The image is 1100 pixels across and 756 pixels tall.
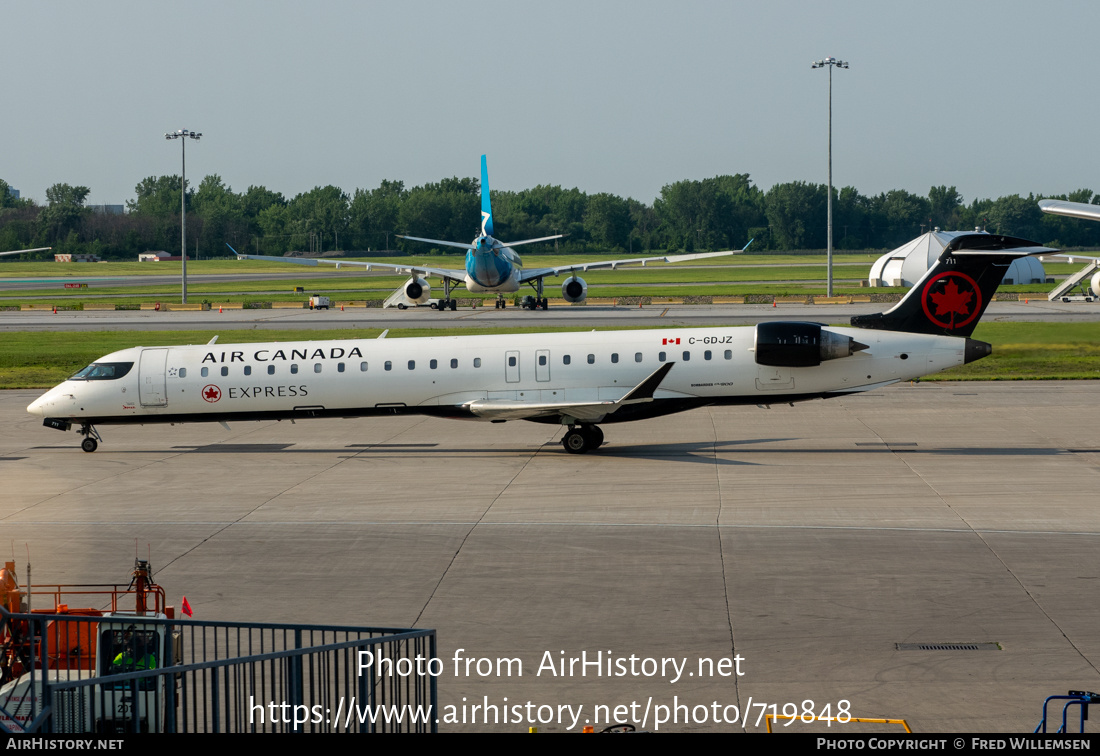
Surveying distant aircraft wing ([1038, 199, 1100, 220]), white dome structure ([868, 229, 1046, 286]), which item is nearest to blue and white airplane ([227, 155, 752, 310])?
white dome structure ([868, 229, 1046, 286])

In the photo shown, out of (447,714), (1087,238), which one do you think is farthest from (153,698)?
(1087,238)

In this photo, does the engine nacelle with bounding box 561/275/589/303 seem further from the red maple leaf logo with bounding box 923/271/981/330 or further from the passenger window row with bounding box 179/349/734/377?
the red maple leaf logo with bounding box 923/271/981/330

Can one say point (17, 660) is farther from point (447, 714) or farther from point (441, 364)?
point (441, 364)

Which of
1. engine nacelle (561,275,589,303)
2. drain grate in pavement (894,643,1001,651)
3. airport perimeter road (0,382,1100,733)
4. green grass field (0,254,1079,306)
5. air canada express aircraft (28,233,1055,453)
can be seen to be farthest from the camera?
green grass field (0,254,1079,306)

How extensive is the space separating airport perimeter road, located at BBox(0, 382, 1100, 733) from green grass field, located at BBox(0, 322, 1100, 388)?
2700 millimetres

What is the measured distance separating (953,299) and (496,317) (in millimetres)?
46526

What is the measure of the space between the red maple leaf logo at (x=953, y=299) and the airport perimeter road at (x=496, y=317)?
3126 cm

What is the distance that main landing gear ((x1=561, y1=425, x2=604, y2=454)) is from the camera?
90.8ft

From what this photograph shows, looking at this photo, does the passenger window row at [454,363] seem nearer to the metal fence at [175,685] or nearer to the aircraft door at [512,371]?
the aircraft door at [512,371]

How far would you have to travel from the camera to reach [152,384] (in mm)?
28578

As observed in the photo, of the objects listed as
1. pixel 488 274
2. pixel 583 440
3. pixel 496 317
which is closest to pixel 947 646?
pixel 583 440

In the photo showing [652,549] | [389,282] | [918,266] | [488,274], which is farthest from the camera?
[389,282]

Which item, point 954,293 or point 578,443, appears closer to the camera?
point 954,293

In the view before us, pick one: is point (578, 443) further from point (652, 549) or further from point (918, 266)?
point (918, 266)
